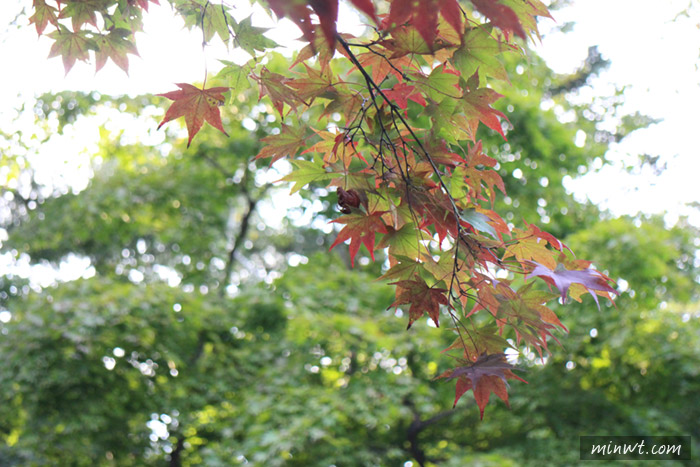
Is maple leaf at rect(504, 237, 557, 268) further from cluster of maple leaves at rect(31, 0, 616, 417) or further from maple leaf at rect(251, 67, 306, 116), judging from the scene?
maple leaf at rect(251, 67, 306, 116)

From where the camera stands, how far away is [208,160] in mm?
6332

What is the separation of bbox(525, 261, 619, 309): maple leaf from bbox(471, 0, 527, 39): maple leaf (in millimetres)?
377

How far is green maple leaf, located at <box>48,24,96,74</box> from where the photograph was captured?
129 centimetres

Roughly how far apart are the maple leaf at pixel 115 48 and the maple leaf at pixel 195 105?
32cm

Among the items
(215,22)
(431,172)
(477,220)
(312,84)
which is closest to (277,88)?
(312,84)

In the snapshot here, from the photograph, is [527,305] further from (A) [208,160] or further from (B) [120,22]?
(A) [208,160]

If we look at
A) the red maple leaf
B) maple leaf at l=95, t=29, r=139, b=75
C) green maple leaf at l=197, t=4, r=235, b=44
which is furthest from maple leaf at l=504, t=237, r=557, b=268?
maple leaf at l=95, t=29, r=139, b=75

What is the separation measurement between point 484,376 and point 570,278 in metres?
0.25

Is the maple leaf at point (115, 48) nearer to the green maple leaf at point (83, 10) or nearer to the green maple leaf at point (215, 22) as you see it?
the green maple leaf at point (83, 10)

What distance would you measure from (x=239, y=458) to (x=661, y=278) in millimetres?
3554

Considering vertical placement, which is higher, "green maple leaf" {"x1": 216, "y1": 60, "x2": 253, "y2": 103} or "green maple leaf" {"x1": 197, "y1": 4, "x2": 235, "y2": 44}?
"green maple leaf" {"x1": 197, "y1": 4, "x2": 235, "y2": 44}

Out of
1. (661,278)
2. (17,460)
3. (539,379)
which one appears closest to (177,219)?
(17,460)

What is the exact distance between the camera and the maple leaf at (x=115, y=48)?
130 centimetres

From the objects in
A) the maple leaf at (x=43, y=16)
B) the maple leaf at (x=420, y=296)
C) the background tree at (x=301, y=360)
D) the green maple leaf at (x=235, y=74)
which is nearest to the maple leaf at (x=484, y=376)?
the maple leaf at (x=420, y=296)
